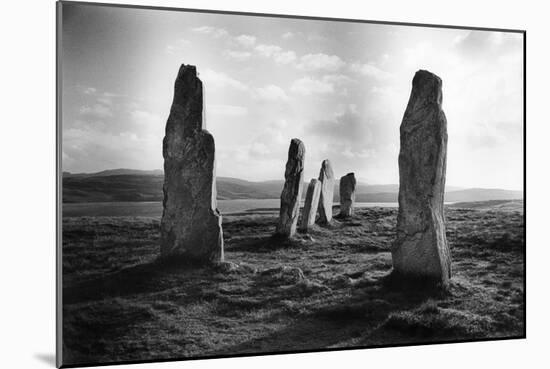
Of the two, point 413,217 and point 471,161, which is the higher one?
point 471,161

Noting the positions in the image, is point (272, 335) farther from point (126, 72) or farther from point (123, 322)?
point (126, 72)

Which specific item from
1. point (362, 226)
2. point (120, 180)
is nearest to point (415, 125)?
point (362, 226)

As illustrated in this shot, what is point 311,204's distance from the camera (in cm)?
1112

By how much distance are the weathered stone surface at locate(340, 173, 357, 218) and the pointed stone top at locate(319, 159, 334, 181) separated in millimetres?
175

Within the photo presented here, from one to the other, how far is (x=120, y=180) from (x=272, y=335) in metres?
2.59

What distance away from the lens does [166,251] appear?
9.73 meters

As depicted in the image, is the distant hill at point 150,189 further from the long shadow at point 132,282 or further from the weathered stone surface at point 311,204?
the long shadow at point 132,282

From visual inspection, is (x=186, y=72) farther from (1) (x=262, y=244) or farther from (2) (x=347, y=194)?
(2) (x=347, y=194)

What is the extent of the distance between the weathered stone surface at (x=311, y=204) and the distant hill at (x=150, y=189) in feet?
1.05

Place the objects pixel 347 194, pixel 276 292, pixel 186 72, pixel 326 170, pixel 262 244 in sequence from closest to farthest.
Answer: pixel 186 72
pixel 276 292
pixel 262 244
pixel 326 170
pixel 347 194

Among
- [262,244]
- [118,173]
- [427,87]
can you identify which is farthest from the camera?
[427,87]

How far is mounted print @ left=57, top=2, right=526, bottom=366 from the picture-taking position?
9297mm

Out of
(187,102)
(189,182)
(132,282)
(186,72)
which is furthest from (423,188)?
(132,282)

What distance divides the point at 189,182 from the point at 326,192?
2.13 meters
